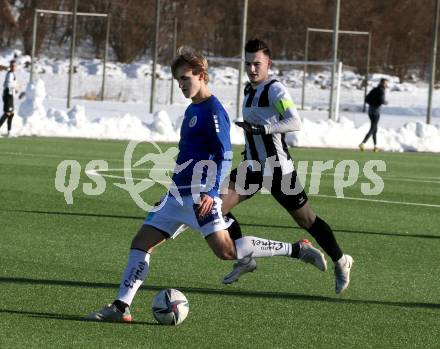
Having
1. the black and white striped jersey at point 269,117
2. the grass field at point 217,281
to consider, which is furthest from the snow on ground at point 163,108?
the black and white striped jersey at point 269,117

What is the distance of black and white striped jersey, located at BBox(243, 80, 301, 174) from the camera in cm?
1062

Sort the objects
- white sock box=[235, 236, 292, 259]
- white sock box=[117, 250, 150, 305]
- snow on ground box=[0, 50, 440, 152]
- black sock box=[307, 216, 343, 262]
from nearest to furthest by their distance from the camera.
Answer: white sock box=[117, 250, 150, 305]
white sock box=[235, 236, 292, 259]
black sock box=[307, 216, 343, 262]
snow on ground box=[0, 50, 440, 152]

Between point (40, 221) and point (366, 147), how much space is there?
81.6ft

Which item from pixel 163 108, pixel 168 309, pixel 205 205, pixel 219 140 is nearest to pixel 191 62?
pixel 219 140

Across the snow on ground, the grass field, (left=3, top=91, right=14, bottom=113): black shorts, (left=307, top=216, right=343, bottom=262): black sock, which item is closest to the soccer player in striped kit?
(left=307, top=216, right=343, bottom=262): black sock

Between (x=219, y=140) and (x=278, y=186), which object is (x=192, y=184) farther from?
(x=278, y=186)

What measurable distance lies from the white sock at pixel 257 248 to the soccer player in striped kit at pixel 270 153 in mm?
582

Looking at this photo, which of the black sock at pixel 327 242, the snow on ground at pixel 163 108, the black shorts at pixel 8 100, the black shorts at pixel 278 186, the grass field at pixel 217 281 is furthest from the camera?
the snow on ground at pixel 163 108

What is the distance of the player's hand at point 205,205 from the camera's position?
841 cm

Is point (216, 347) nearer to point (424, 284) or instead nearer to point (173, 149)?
point (424, 284)

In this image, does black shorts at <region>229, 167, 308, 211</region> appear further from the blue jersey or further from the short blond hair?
the short blond hair

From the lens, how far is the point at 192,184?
335 inches

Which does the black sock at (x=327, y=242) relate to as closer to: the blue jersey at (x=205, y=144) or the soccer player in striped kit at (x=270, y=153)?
the soccer player in striped kit at (x=270, y=153)

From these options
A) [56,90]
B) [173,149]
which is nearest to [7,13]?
[56,90]
